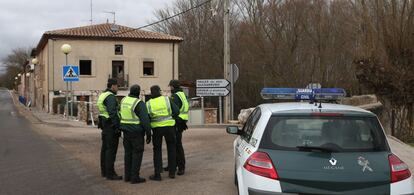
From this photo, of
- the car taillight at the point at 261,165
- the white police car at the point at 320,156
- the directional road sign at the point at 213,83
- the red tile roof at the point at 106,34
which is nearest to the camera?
the white police car at the point at 320,156

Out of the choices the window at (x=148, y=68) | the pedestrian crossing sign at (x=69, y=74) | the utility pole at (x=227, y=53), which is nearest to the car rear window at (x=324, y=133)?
the utility pole at (x=227, y=53)

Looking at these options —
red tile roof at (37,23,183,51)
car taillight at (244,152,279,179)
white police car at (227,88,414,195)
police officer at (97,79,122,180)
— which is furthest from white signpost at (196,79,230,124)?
red tile roof at (37,23,183,51)

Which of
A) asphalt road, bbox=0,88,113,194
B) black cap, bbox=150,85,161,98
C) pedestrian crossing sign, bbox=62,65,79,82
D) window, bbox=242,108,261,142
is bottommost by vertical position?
asphalt road, bbox=0,88,113,194

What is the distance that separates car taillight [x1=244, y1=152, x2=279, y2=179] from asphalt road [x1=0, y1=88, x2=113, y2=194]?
10.0 feet

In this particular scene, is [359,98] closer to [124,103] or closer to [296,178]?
[124,103]

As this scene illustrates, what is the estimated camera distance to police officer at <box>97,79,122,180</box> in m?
8.51

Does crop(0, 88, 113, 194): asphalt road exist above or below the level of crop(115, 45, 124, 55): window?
below

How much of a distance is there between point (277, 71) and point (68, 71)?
21.6 m

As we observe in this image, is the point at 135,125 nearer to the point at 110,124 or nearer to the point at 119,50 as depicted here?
the point at 110,124

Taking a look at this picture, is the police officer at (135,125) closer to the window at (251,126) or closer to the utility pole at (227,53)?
the window at (251,126)

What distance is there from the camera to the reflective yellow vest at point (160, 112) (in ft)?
27.7

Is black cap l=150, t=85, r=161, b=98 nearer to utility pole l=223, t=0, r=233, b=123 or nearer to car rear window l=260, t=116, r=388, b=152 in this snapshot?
car rear window l=260, t=116, r=388, b=152

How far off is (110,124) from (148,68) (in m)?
33.6

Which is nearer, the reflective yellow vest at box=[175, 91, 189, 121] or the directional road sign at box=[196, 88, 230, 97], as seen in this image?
the reflective yellow vest at box=[175, 91, 189, 121]
